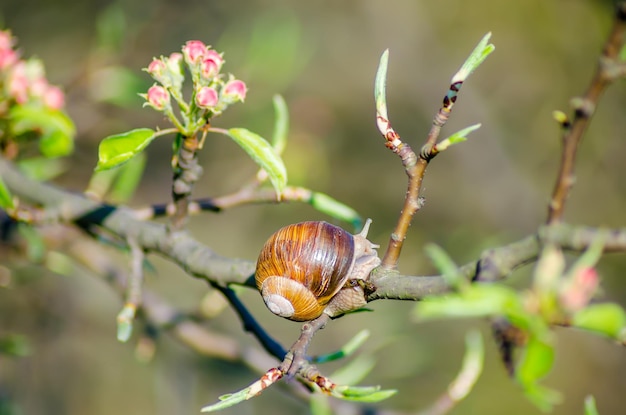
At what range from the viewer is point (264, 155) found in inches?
42.8

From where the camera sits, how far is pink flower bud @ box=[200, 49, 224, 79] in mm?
1086

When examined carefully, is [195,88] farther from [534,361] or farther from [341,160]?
[341,160]

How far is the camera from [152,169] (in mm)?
3891

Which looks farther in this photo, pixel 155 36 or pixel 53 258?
pixel 155 36

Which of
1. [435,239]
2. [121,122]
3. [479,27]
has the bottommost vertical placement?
[121,122]

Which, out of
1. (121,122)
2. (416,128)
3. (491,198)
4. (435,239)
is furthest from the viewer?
(416,128)

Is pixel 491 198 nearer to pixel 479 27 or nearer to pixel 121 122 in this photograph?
pixel 479 27

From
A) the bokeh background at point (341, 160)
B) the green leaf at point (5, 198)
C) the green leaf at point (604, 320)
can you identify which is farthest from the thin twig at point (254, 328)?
the bokeh background at point (341, 160)

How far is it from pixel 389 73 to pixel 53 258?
317cm

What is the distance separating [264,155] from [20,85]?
Result: 77cm

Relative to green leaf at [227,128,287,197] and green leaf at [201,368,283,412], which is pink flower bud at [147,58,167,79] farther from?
green leaf at [201,368,283,412]

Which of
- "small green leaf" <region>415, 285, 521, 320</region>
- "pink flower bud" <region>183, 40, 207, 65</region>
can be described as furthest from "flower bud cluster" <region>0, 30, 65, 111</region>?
"small green leaf" <region>415, 285, 521, 320</region>

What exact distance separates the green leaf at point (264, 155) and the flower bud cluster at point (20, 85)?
2.31 feet

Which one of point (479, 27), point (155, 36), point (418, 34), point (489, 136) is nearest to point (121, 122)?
point (155, 36)
